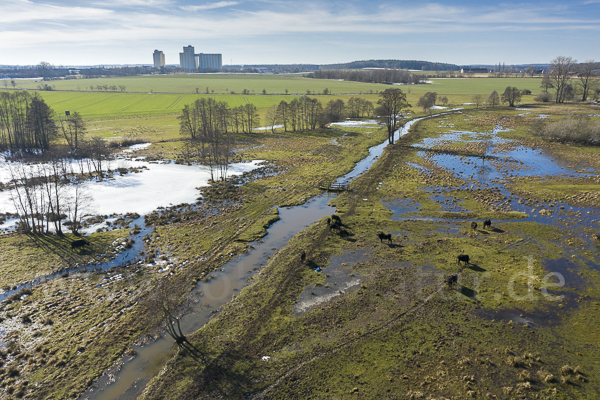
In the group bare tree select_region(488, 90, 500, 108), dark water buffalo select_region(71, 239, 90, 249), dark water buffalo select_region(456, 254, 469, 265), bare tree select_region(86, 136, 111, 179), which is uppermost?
bare tree select_region(488, 90, 500, 108)

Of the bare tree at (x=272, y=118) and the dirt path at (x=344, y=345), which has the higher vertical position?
the bare tree at (x=272, y=118)

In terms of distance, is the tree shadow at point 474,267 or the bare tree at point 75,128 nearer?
the tree shadow at point 474,267

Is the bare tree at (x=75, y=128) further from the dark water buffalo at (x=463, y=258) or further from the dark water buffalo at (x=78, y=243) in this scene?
the dark water buffalo at (x=463, y=258)

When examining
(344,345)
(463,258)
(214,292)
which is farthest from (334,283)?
(463,258)

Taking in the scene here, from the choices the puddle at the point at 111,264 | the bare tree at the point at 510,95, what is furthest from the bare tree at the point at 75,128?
the bare tree at the point at 510,95

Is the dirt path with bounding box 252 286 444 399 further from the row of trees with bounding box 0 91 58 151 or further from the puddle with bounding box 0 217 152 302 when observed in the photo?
the row of trees with bounding box 0 91 58 151

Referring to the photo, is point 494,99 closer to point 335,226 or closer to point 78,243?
point 335,226

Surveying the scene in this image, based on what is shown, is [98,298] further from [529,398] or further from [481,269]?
[481,269]

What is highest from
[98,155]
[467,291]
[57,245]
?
[98,155]

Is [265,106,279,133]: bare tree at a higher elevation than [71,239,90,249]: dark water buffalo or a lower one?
higher

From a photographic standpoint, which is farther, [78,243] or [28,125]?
[28,125]

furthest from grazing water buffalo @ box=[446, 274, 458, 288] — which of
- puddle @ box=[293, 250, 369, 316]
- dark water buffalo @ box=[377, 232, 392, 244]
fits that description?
dark water buffalo @ box=[377, 232, 392, 244]
